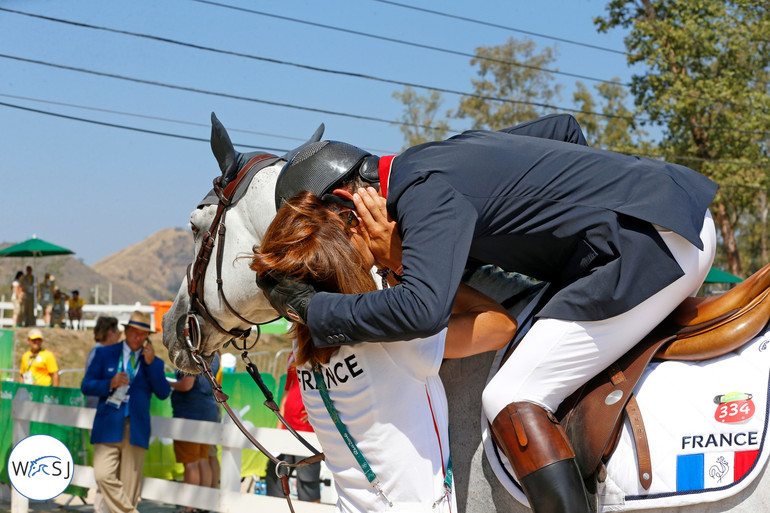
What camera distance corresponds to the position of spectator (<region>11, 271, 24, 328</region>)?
81.0 ft

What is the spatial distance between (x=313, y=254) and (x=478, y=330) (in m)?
0.56

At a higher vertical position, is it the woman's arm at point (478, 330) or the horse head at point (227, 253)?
the horse head at point (227, 253)

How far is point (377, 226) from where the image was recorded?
90.5 inches

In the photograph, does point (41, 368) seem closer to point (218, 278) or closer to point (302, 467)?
point (302, 467)

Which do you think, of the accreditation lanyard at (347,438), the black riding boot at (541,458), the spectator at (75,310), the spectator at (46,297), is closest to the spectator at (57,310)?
the spectator at (46,297)

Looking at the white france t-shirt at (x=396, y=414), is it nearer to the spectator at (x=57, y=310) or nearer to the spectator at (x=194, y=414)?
the spectator at (x=194, y=414)

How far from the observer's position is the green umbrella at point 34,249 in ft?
79.6

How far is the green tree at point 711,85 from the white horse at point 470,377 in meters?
22.6

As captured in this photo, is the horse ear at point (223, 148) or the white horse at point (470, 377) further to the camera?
the horse ear at point (223, 148)

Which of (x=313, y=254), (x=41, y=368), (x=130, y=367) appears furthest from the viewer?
(x=41, y=368)

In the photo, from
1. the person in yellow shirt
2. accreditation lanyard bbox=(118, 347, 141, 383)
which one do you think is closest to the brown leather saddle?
accreditation lanyard bbox=(118, 347, 141, 383)

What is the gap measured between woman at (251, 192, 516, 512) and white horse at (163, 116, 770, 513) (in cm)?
20

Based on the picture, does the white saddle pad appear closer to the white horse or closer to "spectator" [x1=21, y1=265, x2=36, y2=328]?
the white horse

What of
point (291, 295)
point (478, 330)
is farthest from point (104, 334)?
point (478, 330)
